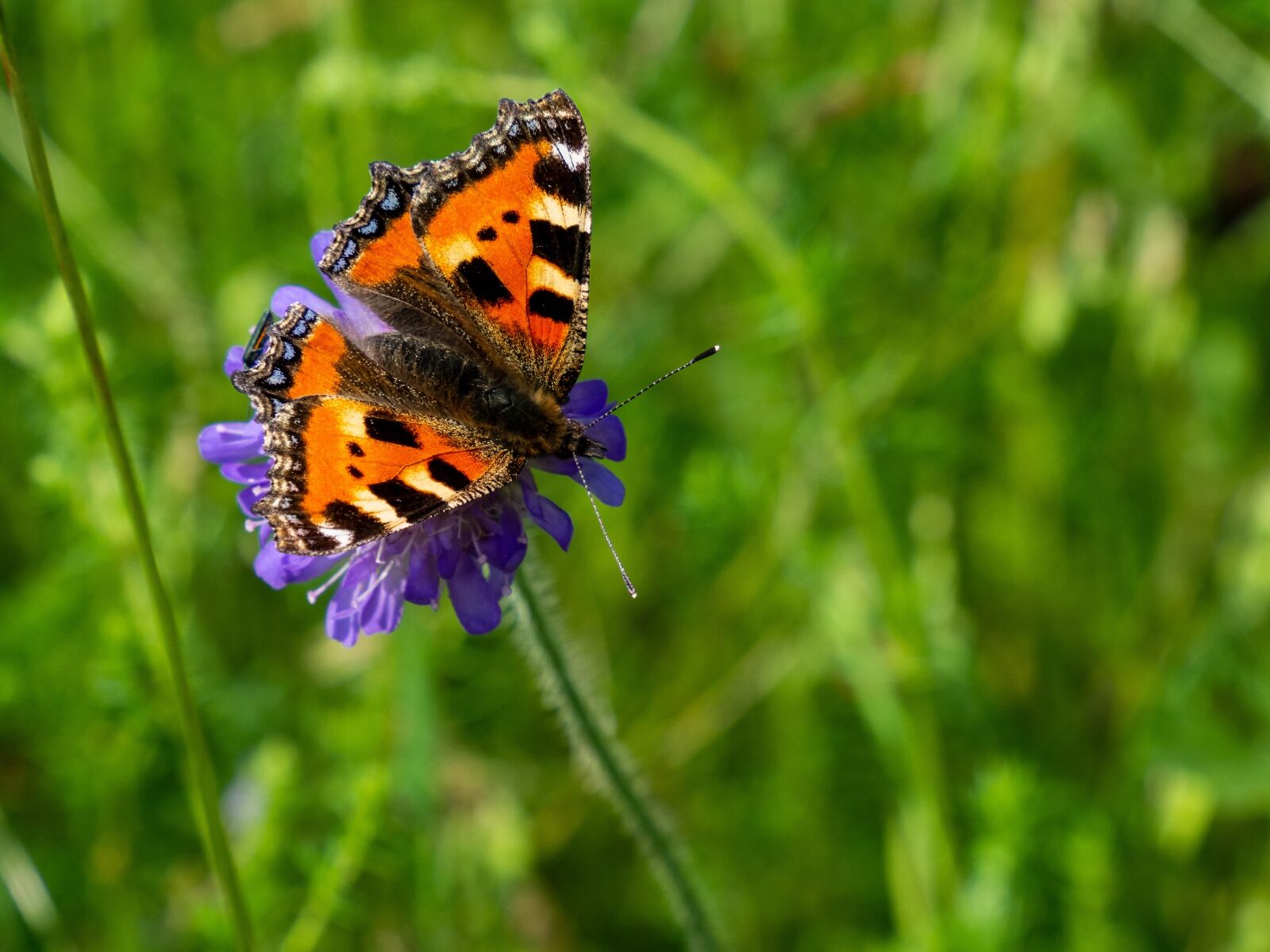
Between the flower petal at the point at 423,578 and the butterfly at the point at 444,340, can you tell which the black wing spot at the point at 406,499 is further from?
the flower petal at the point at 423,578

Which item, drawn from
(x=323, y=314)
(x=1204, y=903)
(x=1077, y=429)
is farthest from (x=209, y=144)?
(x=1204, y=903)

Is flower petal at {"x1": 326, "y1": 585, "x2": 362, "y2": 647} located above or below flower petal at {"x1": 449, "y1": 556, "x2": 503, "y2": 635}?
above

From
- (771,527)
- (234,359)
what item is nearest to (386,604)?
(234,359)

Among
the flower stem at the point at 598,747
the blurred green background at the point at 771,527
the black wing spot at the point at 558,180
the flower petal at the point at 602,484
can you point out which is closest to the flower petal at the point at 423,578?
the flower stem at the point at 598,747

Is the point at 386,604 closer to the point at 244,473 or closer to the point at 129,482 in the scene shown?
the point at 244,473

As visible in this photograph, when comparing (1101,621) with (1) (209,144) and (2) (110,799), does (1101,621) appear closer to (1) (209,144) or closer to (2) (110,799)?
(2) (110,799)

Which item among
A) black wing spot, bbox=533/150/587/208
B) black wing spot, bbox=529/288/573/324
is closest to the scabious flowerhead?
black wing spot, bbox=529/288/573/324

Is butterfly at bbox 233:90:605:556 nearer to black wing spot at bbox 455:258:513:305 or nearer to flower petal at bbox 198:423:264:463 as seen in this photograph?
black wing spot at bbox 455:258:513:305
